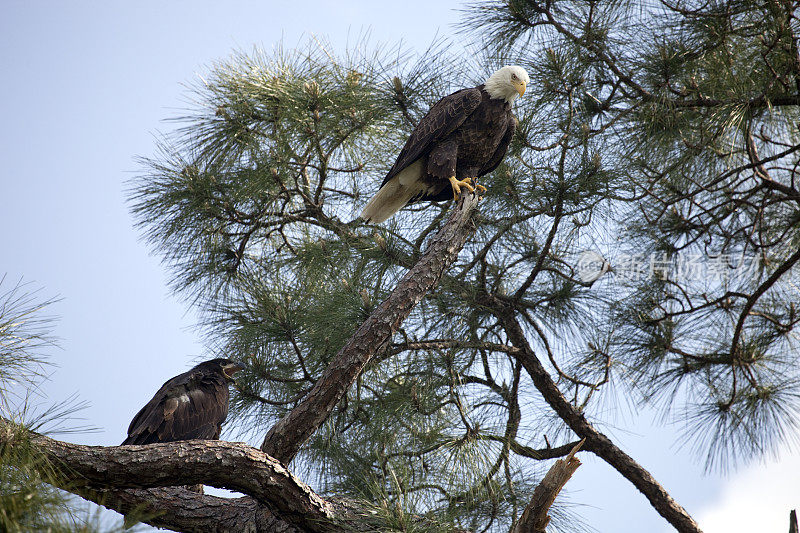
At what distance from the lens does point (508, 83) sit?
10.7 ft

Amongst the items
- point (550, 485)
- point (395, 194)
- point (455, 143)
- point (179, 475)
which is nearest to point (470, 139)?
point (455, 143)

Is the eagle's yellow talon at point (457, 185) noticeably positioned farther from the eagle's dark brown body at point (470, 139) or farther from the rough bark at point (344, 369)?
the rough bark at point (344, 369)

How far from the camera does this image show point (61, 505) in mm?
1242

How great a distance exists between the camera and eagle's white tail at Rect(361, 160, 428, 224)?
332 centimetres

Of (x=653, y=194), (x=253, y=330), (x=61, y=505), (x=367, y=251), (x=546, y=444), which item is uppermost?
(x=653, y=194)

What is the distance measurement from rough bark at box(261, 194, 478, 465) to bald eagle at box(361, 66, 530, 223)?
1.03 metres

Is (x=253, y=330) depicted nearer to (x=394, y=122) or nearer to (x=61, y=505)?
(x=394, y=122)

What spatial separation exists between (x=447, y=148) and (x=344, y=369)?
1.47 m

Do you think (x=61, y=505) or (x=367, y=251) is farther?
(x=367, y=251)

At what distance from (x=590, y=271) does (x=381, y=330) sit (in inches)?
65.9

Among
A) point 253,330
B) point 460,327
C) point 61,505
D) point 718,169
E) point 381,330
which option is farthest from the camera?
point 718,169

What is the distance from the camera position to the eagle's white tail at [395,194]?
3.32 m

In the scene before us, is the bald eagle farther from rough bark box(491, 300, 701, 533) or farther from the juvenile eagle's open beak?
the juvenile eagle's open beak

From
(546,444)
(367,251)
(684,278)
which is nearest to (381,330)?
(367,251)
